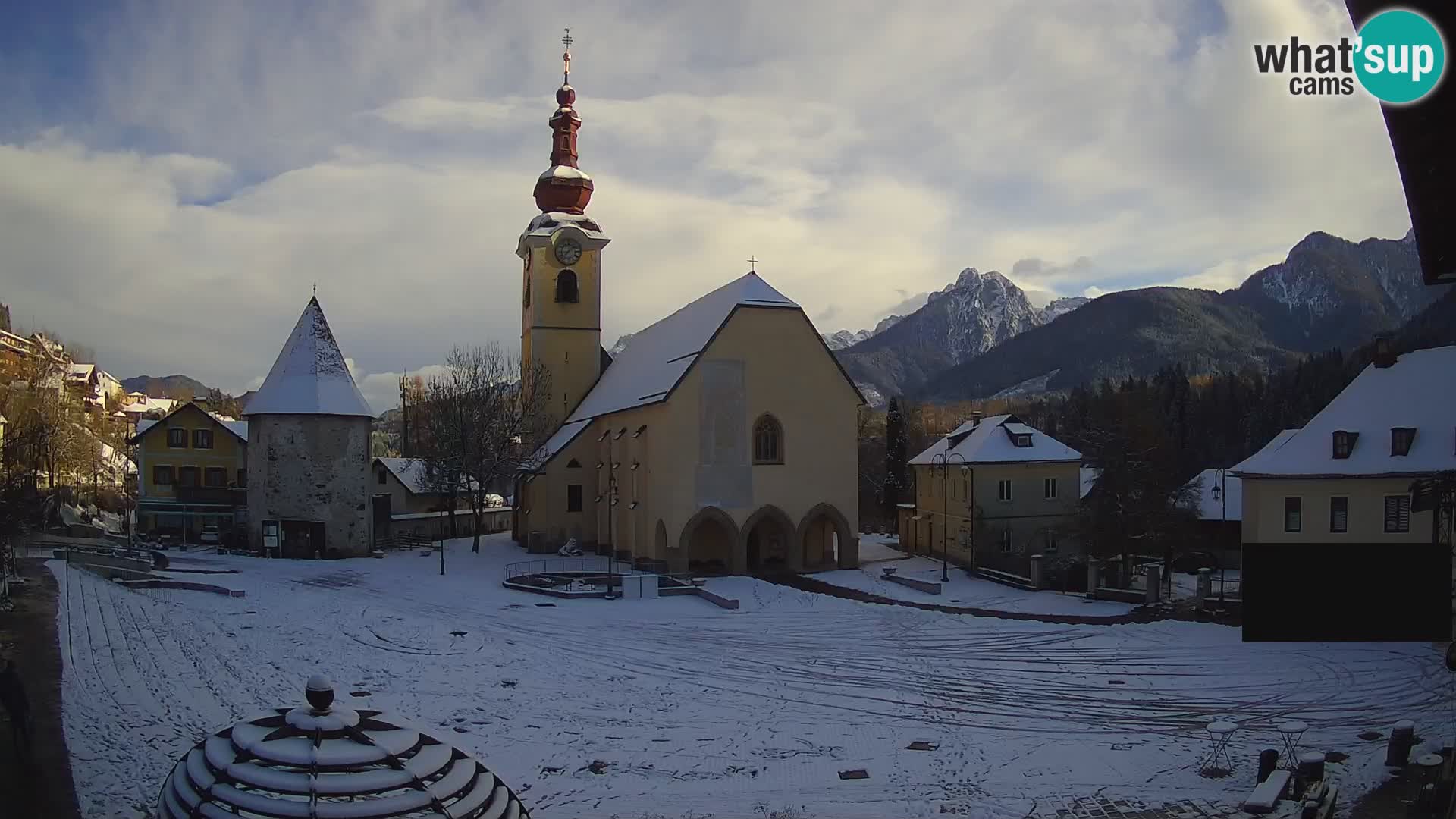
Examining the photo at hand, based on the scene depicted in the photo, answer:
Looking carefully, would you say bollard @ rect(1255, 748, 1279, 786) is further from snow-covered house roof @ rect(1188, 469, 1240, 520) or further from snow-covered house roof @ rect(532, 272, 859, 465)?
snow-covered house roof @ rect(1188, 469, 1240, 520)

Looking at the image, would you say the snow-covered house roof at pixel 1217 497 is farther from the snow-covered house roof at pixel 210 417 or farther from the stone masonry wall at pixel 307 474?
the snow-covered house roof at pixel 210 417

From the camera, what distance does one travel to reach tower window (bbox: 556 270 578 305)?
50.6 meters

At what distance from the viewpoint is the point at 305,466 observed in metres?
39.6

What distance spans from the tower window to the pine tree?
2174cm

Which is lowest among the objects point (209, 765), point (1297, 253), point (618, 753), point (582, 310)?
point (618, 753)

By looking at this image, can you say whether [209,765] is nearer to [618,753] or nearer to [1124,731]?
[618,753]

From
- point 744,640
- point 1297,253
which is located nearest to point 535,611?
point 744,640

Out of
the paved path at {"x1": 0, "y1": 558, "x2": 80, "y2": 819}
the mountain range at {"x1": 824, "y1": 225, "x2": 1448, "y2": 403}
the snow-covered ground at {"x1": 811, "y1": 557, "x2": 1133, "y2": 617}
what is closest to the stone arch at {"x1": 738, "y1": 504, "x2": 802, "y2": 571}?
the snow-covered ground at {"x1": 811, "y1": 557, "x2": 1133, "y2": 617}

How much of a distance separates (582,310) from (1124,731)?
39665 mm

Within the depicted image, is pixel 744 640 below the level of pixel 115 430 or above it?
below

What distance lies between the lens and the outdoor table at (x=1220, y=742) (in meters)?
14.0

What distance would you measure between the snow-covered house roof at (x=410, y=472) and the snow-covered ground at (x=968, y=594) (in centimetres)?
2729

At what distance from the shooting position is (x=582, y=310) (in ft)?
168

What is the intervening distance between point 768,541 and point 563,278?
20.2 m
